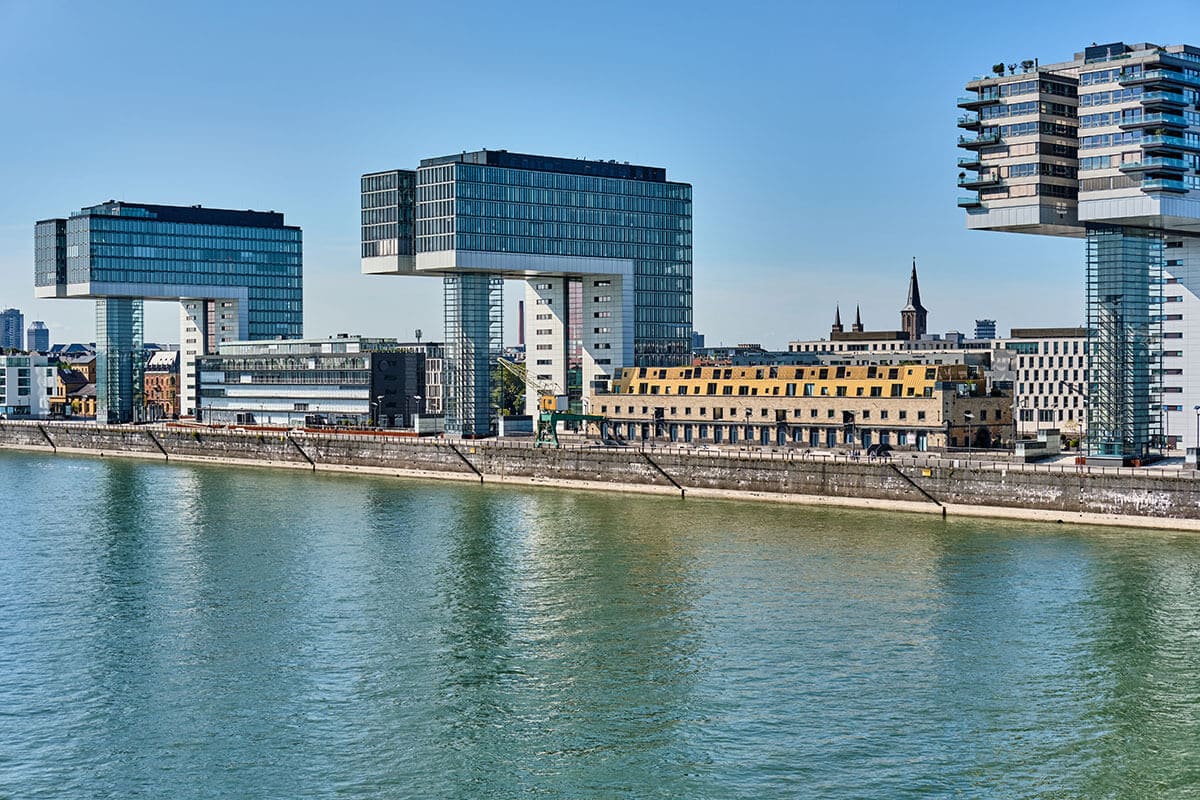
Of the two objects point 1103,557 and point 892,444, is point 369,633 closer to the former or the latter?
point 1103,557

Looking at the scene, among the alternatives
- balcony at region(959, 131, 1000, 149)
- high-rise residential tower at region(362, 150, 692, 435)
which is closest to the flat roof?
high-rise residential tower at region(362, 150, 692, 435)

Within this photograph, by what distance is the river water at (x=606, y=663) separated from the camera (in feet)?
162

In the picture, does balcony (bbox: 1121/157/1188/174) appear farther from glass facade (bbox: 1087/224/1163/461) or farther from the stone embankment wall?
the stone embankment wall

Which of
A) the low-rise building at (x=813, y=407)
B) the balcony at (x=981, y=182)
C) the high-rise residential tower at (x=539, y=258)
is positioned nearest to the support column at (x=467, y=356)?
the high-rise residential tower at (x=539, y=258)

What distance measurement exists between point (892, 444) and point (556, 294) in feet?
221

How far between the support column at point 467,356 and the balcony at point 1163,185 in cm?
8468

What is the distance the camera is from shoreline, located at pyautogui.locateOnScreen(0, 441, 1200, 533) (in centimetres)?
10456

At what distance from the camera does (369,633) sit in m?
69.9

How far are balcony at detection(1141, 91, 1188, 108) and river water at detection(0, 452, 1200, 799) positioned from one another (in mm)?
40772

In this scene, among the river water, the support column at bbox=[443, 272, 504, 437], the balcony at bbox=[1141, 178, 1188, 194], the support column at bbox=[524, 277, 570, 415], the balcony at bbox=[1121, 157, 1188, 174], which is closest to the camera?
the river water

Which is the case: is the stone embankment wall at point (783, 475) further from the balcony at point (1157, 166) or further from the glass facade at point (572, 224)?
the glass facade at point (572, 224)

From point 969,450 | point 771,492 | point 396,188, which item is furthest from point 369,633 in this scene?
point 396,188

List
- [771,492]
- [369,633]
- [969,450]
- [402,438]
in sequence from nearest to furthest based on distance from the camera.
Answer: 1. [369,633]
2. [771,492]
3. [969,450]
4. [402,438]

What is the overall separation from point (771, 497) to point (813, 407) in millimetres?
23102
